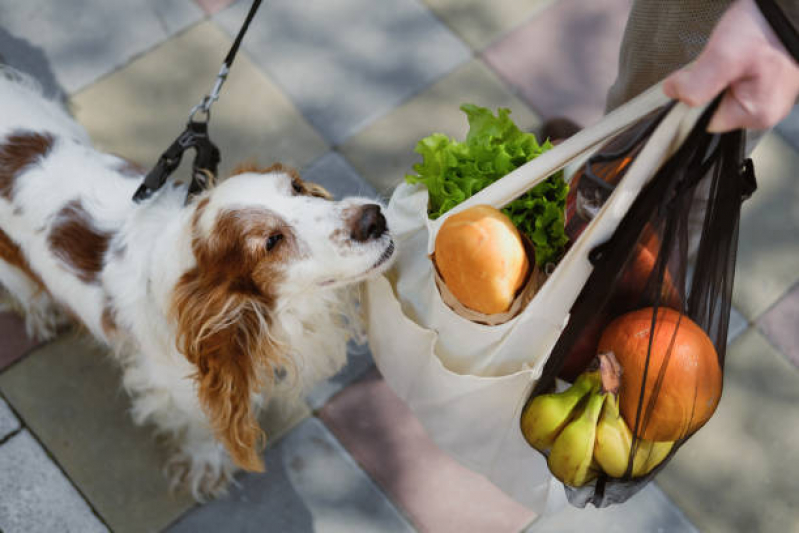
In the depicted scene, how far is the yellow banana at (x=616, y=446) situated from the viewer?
159cm

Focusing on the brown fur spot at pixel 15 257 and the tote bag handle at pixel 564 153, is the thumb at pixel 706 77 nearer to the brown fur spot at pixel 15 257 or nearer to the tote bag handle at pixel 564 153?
the tote bag handle at pixel 564 153

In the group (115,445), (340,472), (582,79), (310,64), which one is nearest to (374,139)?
(310,64)

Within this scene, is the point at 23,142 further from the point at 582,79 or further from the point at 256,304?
the point at 582,79

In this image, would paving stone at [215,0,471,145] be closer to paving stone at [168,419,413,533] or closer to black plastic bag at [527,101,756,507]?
paving stone at [168,419,413,533]

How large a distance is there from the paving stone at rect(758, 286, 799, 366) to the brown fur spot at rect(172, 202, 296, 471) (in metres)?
2.00

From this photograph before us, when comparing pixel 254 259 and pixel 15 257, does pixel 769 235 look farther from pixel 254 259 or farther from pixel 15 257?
pixel 15 257

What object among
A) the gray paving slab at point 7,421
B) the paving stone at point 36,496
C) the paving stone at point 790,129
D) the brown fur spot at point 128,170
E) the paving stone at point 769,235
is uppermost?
the brown fur spot at point 128,170

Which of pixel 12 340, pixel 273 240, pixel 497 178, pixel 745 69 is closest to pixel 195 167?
pixel 273 240

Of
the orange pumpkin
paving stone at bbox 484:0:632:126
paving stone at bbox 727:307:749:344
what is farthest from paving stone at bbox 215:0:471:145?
the orange pumpkin

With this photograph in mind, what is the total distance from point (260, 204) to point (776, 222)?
7.44 ft

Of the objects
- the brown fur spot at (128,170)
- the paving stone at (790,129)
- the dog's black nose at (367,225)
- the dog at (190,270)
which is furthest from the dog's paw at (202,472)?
the paving stone at (790,129)

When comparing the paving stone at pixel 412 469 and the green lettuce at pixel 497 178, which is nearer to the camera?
the green lettuce at pixel 497 178

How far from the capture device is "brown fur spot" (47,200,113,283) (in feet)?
6.92

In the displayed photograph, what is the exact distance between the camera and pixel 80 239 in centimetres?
211
